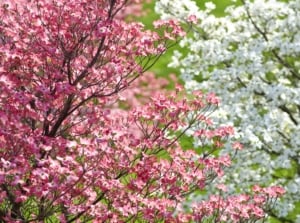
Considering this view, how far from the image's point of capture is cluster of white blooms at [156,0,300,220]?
11.1 m

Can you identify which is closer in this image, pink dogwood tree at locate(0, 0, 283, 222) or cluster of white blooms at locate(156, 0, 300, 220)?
pink dogwood tree at locate(0, 0, 283, 222)

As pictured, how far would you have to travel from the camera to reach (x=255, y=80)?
37.1 ft

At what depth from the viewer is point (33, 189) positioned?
21.0 ft

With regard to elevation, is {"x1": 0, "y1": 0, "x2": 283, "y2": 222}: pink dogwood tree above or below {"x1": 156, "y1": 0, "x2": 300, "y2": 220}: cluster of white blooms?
below

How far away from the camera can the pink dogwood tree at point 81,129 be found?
A: 264 inches

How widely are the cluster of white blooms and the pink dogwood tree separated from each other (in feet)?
10.7

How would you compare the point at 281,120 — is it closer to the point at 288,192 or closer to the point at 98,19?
the point at 288,192

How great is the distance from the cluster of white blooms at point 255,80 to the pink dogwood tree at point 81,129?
3269 mm

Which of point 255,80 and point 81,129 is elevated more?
point 255,80

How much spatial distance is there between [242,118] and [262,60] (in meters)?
1.31

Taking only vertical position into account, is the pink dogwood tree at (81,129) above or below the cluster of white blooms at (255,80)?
below

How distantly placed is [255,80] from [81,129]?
4394 millimetres

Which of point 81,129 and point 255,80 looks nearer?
point 81,129

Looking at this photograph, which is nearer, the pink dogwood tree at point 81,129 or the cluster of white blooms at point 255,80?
the pink dogwood tree at point 81,129
